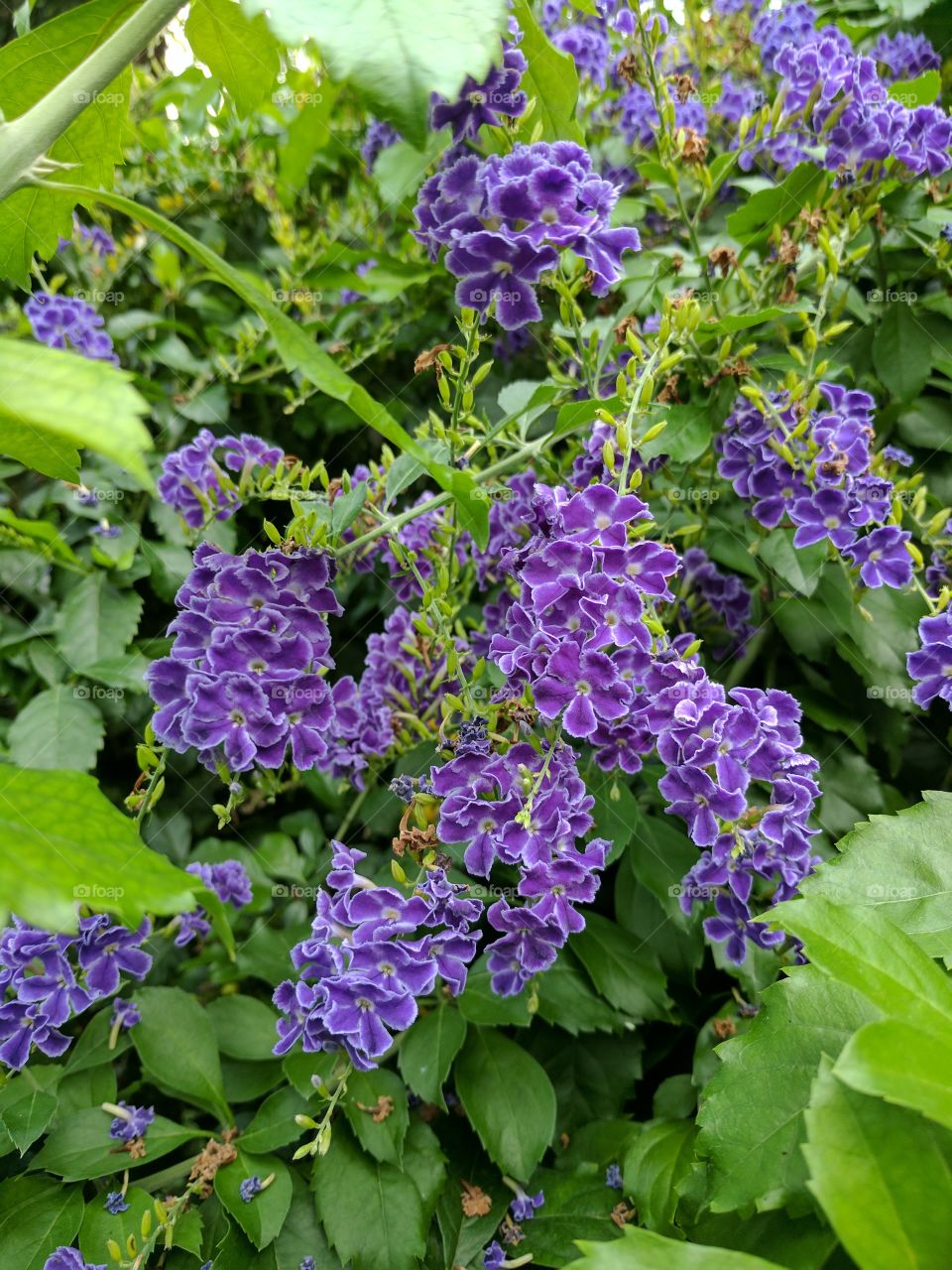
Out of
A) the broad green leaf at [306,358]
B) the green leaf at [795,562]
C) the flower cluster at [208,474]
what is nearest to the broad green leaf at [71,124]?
the broad green leaf at [306,358]

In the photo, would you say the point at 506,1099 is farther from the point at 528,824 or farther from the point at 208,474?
the point at 208,474

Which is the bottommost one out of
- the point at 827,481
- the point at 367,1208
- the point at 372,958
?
the point at 367,1208

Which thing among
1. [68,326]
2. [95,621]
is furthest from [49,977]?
[68,326]

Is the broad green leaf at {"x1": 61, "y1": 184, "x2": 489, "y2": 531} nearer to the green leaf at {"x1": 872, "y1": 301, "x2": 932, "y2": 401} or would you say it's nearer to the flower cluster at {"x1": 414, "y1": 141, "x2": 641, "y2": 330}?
the flower cluster at {"x1": 414, "y1": 141, "x2": 641, "y2": 330}

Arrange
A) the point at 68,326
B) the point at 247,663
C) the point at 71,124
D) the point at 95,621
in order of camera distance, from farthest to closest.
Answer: the point at 68,326 → the point at 95,621 → the point at 247,663 → the point at 71,124

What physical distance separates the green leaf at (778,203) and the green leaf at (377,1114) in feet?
4.18

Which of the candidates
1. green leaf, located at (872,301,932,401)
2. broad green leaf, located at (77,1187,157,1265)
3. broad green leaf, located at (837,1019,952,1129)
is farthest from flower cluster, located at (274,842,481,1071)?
green leaf, located at (872,301,932,401)

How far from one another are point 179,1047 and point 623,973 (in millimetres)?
581

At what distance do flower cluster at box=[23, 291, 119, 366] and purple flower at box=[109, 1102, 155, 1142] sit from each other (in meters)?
1.24

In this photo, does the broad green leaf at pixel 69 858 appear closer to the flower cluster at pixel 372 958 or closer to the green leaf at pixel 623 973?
the flower cluster at pixel 372 958

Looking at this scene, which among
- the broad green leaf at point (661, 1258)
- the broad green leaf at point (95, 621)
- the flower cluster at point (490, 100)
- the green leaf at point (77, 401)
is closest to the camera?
the green leaf at point (77, 401)

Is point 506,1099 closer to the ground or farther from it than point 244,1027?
farther from it

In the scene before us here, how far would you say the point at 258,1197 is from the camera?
1.12m

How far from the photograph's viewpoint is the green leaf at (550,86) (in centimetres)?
109
